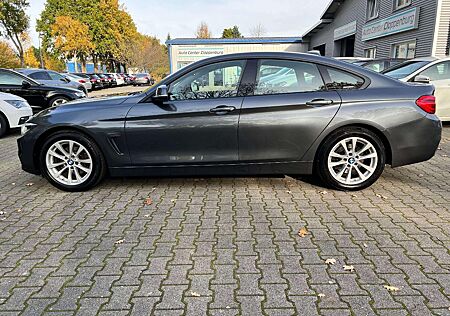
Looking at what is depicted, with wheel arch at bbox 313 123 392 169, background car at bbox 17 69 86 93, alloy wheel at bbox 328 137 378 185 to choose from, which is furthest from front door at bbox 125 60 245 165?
background car at bbox 17 69 86 93

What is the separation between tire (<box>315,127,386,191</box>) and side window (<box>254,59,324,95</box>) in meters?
0.65

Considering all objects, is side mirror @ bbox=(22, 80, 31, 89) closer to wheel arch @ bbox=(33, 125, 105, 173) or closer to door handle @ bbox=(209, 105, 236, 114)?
wheel arch @ bbox=(33, 125, 105, 173)

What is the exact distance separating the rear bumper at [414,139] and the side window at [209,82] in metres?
1.88

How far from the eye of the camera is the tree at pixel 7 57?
1132 inches

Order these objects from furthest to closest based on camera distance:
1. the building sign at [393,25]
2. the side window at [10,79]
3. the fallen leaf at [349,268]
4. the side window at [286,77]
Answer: the building sign at [393,25], the side window at [10,79], the side window at [286,77], the fallen leaf at [349,268]

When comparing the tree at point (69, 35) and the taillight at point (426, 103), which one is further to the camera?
the tree at point (69, 35)

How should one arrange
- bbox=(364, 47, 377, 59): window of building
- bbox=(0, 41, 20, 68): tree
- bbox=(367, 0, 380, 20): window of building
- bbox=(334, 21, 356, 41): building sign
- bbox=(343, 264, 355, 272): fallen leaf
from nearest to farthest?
1. bbox=(343, 264, 355, 272): fallen leaf
2. bbox=(367, 0, 380, 20): window of building
3. bbox=(364, 47, 377, 59): window of building
4. bbox=(334, 21, 356, 41): building sign
5. bbox=(0, 41, 20, 68): tree

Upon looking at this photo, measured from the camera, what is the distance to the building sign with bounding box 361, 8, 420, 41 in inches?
582

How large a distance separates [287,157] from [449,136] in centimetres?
523

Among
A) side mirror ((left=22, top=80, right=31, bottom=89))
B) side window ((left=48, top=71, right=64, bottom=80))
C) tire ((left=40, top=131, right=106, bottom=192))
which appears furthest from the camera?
side window ((left=48, top=71, right=64, bottom=80))

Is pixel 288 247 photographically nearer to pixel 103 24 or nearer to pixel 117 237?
pixel 117 237

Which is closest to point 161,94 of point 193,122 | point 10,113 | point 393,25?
point 193,122

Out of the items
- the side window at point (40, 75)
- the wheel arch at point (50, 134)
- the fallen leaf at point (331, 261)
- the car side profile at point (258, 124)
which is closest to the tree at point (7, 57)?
the side window at point (40, 75)

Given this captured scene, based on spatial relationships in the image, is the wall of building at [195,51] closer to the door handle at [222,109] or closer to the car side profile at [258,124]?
the car side profile at [258,124]
